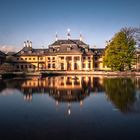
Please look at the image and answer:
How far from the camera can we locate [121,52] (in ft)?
180

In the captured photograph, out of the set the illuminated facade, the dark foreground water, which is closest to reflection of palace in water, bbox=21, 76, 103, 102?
the dark foreground water

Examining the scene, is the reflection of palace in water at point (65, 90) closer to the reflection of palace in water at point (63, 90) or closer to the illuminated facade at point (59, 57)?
the reflection of palace in water at point (63, 90)

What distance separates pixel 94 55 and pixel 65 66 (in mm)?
12946

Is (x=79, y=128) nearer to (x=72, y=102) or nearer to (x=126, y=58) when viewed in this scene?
(x=72, y=102)

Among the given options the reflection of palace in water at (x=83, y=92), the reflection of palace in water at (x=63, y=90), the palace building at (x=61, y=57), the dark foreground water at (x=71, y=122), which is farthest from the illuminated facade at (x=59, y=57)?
the dark foreground water at (x=71, y=122)

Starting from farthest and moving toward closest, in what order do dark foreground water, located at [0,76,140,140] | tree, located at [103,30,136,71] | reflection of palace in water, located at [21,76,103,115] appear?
tree, located at [103,30,136,71] → reflection of palace in water, located at [21,76,103,115] → dark foreground water, located at [0,76,140,140]

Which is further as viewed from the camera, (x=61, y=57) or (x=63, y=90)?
(x=61, y=57)

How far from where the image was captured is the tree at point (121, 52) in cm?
5494

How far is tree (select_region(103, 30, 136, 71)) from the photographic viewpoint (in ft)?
180

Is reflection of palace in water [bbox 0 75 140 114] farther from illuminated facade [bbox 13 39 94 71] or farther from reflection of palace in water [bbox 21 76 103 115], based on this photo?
illuminated facade [bbox 13 39 94 71]

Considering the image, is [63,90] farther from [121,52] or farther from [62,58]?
[62,58]

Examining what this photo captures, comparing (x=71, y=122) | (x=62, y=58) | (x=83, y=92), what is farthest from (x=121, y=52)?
(x=71, y=122)

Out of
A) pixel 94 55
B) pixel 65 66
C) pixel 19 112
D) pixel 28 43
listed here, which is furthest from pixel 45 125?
pixel 28 43

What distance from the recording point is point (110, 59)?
5616 centimetres
